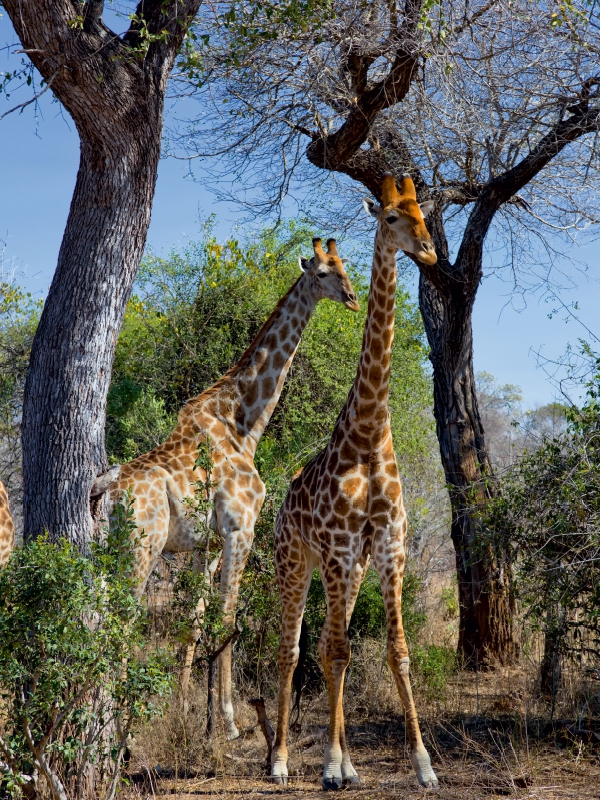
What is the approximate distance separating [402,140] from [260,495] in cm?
448

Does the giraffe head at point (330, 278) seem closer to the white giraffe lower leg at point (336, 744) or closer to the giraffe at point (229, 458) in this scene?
the giraffe at point (229, 458)

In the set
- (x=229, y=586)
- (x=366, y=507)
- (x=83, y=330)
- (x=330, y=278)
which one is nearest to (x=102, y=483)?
(x=83, y=330)

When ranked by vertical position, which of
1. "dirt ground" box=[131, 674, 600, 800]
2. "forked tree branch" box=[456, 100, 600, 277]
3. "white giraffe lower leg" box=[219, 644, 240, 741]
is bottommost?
"dirt ground" box=[131, 674, 600, 800]

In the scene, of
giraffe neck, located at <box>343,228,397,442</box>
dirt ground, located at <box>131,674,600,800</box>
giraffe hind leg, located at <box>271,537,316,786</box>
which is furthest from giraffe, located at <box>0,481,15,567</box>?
giraffe neck, located at <box>343,228,397,442</box>

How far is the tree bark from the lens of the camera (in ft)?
17.1

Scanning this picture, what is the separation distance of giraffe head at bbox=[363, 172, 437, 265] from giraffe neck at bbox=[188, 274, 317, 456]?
1.85 m

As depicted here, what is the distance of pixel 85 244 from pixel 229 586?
285 cm

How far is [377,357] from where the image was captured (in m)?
5.76

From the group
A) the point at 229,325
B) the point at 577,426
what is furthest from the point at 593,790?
the point at 229,325

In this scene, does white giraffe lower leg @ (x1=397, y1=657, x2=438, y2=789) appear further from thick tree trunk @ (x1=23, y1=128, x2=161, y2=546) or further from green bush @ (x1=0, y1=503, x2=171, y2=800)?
thick tree trunk @ (x1=23, y1=128, x2=161, y2=546)

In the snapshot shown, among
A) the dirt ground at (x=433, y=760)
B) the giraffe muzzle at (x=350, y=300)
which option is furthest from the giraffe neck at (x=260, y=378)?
the dirt ground at (x=433, y=760)

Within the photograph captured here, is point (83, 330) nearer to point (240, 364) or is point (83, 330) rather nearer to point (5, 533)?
point (240, 364)

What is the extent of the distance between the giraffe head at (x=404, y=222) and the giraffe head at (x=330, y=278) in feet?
4.84

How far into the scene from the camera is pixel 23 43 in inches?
214
